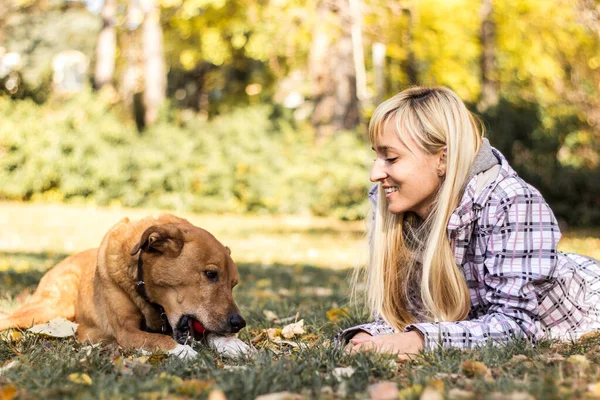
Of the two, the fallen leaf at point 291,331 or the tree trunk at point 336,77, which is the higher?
the tree trunk at point 336,77

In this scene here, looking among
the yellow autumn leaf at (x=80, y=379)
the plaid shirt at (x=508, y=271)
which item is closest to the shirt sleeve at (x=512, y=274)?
the plaid shirt at (x=508, y=271)

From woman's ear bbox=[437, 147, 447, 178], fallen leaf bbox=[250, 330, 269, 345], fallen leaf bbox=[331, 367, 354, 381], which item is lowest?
fallen leaf bbox=[250, 330, 269, 345]

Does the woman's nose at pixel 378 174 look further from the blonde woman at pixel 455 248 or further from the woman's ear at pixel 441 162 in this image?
the woman's ear at pixel 441 162

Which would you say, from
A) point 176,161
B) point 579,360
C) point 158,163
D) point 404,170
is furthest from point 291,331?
point 158,163

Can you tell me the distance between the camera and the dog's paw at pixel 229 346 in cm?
374

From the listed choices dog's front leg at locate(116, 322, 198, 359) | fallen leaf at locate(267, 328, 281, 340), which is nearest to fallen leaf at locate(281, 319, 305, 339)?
fallen leaf at locate(267, 328, 281, 340)

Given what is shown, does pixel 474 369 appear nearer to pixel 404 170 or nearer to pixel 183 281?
pixel 404 170

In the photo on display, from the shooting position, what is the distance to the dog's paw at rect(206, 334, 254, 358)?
374cm

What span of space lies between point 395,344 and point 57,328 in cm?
227

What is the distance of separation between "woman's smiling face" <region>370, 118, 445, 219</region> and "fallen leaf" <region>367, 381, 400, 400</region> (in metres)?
1.40

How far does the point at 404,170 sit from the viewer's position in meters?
3.95

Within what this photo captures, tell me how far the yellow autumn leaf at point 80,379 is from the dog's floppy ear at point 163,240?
1278 mm

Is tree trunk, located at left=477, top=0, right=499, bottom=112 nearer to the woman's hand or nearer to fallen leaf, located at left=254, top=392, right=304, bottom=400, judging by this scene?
the woman's hand

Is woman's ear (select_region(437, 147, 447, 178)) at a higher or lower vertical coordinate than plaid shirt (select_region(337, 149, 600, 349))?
higher
